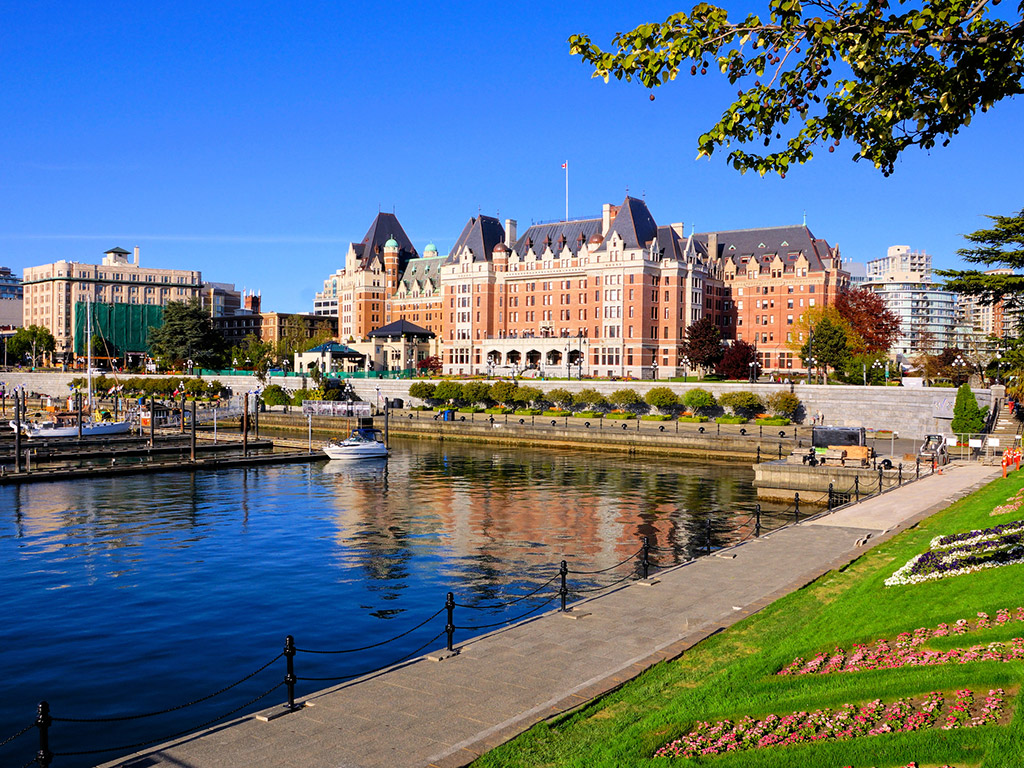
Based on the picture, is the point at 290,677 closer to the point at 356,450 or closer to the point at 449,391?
the point at 356,450

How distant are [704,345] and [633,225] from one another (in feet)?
79.9

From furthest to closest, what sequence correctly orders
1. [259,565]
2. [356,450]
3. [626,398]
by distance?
[626,398] < [356,450] < [259,565]

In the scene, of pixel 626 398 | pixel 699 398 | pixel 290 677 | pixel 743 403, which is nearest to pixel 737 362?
pixel 699 398

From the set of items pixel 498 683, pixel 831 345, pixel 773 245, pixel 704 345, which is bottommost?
pixel 498 683

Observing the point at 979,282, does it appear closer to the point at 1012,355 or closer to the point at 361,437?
the point at 1012,355

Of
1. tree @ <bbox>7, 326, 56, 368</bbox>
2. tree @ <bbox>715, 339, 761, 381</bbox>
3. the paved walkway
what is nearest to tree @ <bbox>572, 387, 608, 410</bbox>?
tree @ <bbox>715, 339, 761, 381</bbox>

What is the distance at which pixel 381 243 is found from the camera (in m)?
170

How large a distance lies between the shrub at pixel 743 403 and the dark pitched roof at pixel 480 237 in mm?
65185

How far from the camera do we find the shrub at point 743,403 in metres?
83.8

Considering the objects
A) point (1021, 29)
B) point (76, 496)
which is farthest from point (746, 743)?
point (76, 496)

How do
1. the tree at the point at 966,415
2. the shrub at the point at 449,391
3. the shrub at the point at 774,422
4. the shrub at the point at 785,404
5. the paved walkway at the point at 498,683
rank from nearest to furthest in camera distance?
the paved walkway at the point at 498,683, the tree at the point at 966,415, the shrub at the point at 774,422, the shrub at the point at 785,404, the shrub at the point at 449,391

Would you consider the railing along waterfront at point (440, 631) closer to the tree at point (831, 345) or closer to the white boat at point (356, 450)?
the white boat at point (356, 450)

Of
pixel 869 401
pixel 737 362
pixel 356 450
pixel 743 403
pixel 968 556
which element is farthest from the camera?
pixel 737 362

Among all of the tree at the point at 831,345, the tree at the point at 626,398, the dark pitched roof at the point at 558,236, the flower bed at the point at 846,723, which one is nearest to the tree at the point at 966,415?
the tree at the point at 831,345
